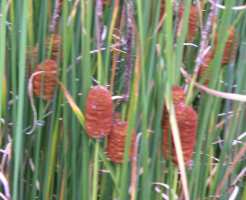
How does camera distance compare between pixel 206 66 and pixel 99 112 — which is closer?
pixel 99 112

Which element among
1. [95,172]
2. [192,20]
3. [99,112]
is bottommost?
[95,172]

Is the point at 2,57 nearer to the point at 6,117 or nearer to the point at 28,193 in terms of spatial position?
the point at 6,117

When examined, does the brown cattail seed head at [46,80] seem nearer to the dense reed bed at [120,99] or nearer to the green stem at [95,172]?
Answer: the dense reed bed at [120,99]

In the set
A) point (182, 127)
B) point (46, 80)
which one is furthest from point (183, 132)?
point (46, 80)

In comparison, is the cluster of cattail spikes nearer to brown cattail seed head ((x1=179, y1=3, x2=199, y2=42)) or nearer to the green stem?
the green stem

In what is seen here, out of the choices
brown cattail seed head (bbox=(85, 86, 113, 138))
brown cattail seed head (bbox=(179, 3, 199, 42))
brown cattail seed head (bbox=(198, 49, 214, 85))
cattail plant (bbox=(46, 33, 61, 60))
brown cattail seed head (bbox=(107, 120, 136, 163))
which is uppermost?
brown cattail seed head (bbox=(179, 3, 199, 42))

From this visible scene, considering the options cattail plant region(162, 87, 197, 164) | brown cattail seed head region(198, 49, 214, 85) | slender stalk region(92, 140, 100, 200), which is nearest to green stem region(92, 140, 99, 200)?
slender stalk region(92, 140, 100, 200)

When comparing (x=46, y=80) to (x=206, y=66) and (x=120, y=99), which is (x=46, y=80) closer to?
(x=120, y=99)
